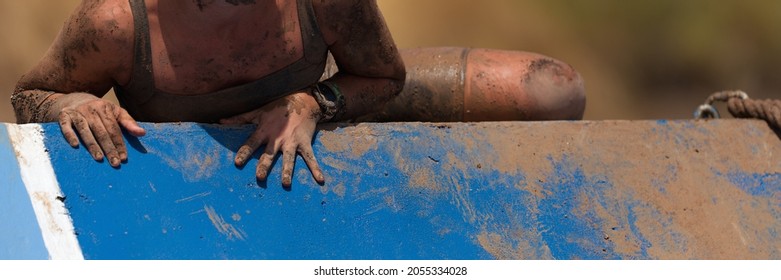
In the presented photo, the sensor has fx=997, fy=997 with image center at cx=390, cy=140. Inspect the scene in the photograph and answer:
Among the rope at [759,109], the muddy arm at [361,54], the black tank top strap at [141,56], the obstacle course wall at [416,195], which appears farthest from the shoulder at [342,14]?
the rope at [759,109]

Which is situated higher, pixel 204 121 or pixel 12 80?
pixel 204 121

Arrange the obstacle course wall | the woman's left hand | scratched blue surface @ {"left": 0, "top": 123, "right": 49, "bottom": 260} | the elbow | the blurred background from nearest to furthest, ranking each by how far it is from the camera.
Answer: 1. scratched blue surface @ {"left": 0, "top": 123, "right": 49, "bottom": 260}
2. the obstacle course wall
3. the woman's left hand
4. the elbow
5. the blurred background

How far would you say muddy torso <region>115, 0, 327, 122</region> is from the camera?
7.15 feet

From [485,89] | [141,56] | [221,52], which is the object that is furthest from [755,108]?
[141,56]

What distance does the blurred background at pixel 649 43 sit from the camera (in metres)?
5.29

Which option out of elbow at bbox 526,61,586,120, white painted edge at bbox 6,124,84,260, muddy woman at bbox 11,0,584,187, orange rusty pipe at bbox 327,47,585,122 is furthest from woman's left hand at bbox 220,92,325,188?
elbow at bbox 526,61,586,120

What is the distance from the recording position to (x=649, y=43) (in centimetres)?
541

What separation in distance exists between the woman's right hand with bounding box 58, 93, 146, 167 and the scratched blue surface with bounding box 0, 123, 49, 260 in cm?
12

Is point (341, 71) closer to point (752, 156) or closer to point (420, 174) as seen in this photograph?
point (420, 174)

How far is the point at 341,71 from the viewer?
2428 mm

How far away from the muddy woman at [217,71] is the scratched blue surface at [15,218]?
0.12 metres

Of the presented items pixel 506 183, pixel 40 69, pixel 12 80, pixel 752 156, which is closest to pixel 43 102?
pixel 40 69

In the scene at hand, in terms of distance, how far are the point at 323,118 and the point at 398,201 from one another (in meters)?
0.32

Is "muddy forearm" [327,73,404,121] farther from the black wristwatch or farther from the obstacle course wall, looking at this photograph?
the obstacle course wall
